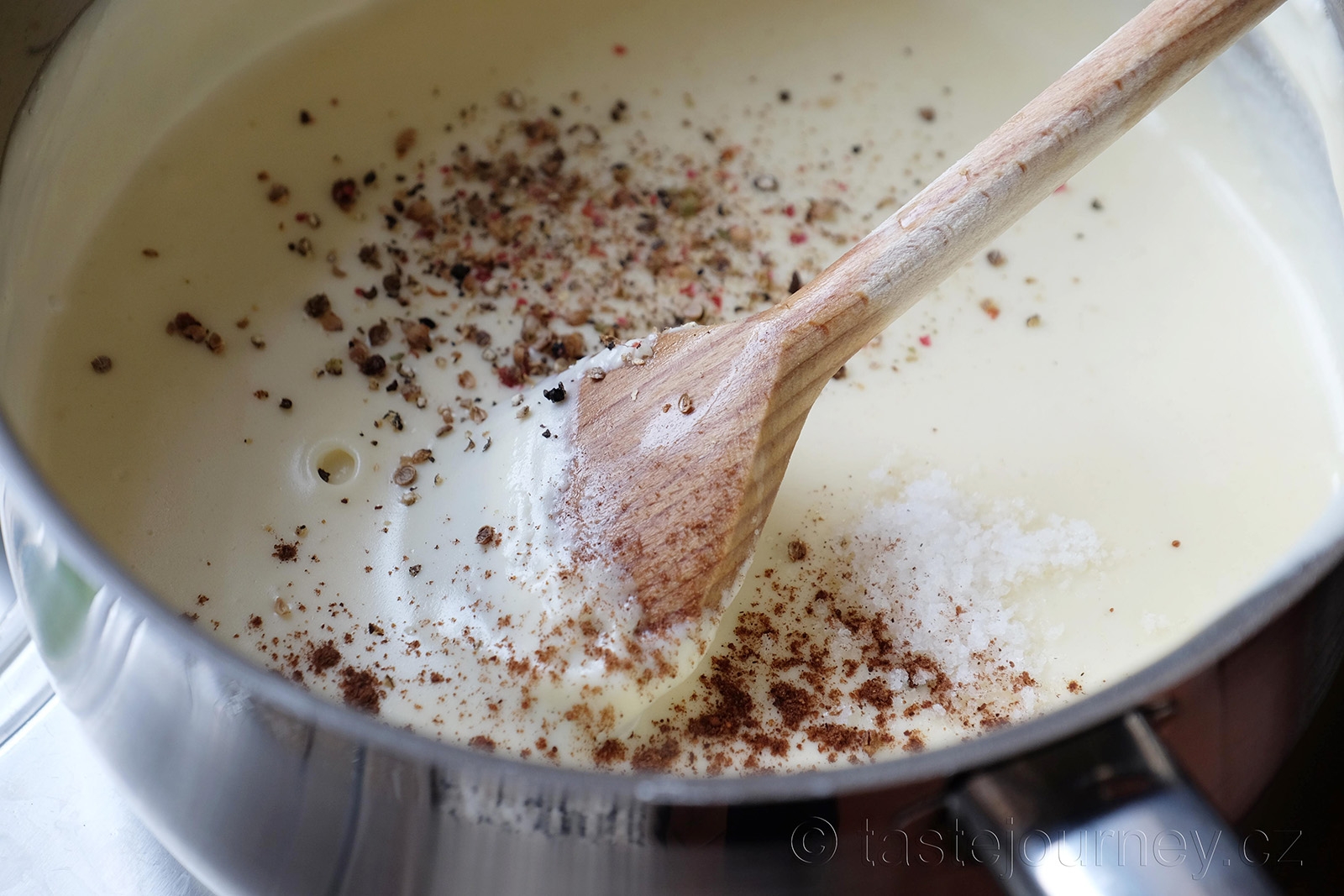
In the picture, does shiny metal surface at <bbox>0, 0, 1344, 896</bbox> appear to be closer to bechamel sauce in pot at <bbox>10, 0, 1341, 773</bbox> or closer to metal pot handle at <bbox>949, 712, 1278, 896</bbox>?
metal pot handle at <bbox>949, 712, 1278, 896</bbox>

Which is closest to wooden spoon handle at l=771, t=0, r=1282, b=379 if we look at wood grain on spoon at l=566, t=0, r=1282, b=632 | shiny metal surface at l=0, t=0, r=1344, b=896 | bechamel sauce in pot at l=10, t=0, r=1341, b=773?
wood grain on spoon at l=566, t=0, r=1282, b=632

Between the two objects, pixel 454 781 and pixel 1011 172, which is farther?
pixel 1011 172

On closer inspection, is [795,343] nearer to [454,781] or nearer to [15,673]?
[454,781]

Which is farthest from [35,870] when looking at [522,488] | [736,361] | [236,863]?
[736,361]

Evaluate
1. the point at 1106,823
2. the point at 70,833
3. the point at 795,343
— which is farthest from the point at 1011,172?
the point at 70,833

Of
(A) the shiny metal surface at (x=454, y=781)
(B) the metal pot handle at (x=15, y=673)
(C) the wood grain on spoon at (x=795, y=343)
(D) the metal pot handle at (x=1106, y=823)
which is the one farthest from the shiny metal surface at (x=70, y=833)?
(D) the metal pot handle at (x=1106, y=823)

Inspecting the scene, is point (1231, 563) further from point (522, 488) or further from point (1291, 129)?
point (522, 488)
